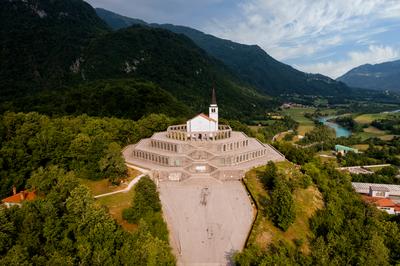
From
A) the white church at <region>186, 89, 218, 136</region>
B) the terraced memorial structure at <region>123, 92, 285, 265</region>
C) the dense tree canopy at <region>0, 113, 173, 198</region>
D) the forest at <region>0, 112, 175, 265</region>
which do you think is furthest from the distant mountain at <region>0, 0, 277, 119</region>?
the forest at <region>0, 112, 175, 265</region>

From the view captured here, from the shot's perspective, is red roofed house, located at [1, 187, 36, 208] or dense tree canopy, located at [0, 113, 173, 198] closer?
red roofed house, located at [1, 187, 36, 208]

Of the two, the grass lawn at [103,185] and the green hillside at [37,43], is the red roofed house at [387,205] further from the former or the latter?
the green hillside at [37,43]

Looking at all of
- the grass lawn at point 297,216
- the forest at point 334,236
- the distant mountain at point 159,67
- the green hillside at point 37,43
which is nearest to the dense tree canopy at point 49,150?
the grass lawn at point 297,216

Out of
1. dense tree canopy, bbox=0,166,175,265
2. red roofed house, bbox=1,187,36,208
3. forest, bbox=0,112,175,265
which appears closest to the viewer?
dense tree canopy, bbox=0,166,175,265

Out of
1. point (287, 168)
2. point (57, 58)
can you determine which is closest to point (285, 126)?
point (287, 168)

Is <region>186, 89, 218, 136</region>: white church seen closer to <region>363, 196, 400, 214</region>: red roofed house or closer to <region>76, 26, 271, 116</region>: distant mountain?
<region>363, 196, 400, 214</region>: red roofed house

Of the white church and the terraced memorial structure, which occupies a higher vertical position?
the white church
